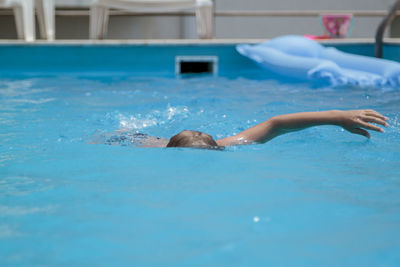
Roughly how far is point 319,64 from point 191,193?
396cm

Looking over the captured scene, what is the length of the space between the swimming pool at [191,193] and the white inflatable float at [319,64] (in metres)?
1.02

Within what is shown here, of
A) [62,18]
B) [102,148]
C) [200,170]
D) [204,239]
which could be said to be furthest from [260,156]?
[62,18]

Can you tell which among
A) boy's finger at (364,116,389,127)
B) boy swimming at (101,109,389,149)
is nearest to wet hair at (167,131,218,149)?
boy swimming at (101,109,389,149)

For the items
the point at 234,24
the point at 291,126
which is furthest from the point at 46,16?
the point at 291,126

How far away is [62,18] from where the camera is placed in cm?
1069

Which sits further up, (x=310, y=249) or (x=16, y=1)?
(x=16, y=1)

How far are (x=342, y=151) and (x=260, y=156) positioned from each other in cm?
47

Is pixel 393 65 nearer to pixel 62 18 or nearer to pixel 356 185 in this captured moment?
pixel 356 185

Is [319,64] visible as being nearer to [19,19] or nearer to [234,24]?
[19,19]

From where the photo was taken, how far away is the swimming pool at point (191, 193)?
1554 millimetres

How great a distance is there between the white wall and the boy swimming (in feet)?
26.0

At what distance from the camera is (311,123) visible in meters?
2.66

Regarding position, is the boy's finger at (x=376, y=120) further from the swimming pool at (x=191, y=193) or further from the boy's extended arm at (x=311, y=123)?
the swimming pool at (x=191, y=193)

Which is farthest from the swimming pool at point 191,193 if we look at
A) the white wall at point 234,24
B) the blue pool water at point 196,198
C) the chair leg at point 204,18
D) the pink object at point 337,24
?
the white wall at point 234,24
